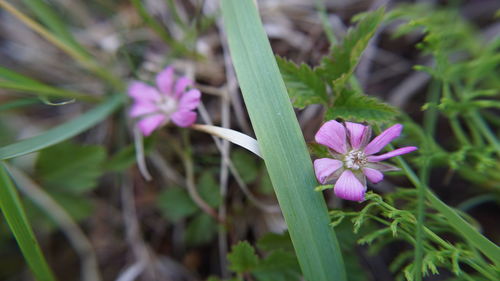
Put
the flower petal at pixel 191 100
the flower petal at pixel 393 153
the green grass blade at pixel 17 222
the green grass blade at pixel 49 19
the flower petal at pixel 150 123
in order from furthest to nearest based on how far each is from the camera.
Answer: the green grass blade at pixel 49 19 → the flower petal at pixel 150 123 → the flower petal at pixel 191 100 → the green grass blade at pixel 17 222 → the flower petal at pixel 393 153

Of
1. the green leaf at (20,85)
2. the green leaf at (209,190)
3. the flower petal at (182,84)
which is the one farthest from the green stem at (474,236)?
the green leaf at (20,85)

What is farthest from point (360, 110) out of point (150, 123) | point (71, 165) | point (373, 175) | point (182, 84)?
point (71, 165)

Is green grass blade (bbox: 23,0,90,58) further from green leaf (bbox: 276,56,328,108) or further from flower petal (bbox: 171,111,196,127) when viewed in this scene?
green leaf (bbox: 276,56,328,108)

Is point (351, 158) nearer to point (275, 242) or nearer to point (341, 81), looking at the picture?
point (341, 81)

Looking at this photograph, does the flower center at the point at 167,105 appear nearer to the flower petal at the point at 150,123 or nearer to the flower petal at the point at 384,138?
the flower petal at the point at 150,123

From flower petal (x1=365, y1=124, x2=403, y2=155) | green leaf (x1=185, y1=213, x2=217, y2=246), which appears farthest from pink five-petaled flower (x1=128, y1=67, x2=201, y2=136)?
flower petal (x1=365, y1=124, x2=403, y2=155)

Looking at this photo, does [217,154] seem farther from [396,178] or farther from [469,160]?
[469,160]
